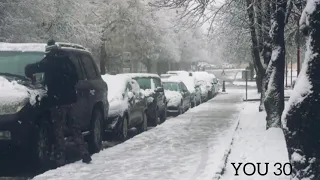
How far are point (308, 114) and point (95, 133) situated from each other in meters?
6.04

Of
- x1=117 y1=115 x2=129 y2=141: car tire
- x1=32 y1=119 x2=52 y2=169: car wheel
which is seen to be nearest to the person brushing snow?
x1=32 y1=119 x2=52 y2=169: car wheel


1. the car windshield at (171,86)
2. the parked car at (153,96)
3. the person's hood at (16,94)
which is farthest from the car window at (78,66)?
the car windshield at (171,86)

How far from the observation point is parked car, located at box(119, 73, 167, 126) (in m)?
17.6

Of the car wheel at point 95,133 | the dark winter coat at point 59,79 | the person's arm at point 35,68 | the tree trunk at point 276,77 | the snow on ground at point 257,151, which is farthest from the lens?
the tree trunk at point 276,77

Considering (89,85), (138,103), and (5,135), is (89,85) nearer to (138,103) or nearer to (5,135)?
(5,135)

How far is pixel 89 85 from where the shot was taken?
11039 mm

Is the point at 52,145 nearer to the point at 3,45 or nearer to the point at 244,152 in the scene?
the point at 3,45

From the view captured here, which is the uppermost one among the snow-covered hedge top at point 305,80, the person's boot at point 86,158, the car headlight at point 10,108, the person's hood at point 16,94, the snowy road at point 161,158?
the snow-covered hedge top at point 305,80

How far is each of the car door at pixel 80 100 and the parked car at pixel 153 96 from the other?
19.9ft

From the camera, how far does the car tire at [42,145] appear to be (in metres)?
9.03

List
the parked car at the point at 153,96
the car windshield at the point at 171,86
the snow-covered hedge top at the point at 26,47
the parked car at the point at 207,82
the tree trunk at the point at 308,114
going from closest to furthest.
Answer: the tree trunk at the point at 308,114
the snow-covered hedge top at the point at 26,47
the parked car at the point at 153,96
the car windshield at the point at 171,86
the parked car at the point at 207,82

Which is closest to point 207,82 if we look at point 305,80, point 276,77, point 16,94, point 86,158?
point 276,77

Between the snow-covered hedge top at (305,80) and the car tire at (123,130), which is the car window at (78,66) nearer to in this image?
the car tire at (123,130)

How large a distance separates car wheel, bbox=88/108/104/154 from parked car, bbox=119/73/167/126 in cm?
564
